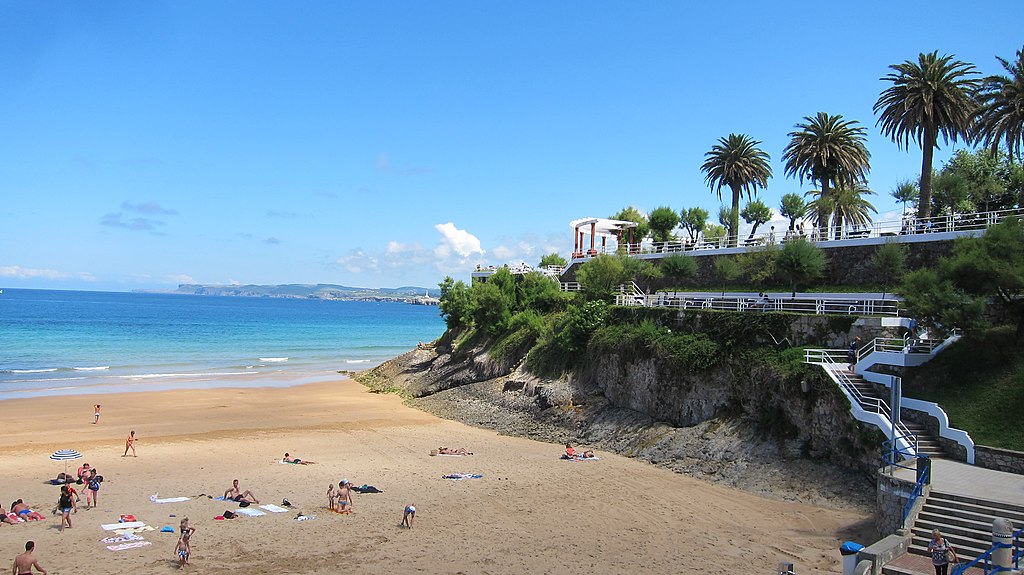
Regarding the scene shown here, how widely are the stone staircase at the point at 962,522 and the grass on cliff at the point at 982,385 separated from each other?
427 centimetres

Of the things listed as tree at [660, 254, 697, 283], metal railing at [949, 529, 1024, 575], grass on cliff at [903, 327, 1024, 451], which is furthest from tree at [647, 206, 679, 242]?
metal railing at [949, 529, 1024, 575]

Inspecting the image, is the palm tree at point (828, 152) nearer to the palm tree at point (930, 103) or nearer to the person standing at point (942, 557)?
the palm tree at point (930, 103)

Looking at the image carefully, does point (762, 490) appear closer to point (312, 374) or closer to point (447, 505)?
point (447, 505)

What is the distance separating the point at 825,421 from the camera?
2292cm

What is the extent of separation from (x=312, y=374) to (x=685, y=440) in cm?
4279

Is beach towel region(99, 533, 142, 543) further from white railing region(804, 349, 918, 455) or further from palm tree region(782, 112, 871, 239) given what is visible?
palm tree region(782, 112, 871, 239)

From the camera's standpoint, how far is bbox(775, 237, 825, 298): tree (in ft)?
106

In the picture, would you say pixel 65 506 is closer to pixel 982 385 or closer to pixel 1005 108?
pixel 982 385

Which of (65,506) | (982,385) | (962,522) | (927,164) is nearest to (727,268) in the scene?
(927,164)

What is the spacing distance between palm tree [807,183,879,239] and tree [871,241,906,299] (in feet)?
33.9

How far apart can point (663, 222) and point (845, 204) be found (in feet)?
66.4

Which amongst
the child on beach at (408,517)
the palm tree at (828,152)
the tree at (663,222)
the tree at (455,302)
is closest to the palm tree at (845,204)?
the palm tree at (828,152)

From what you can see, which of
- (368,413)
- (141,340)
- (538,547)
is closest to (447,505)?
(538,547)

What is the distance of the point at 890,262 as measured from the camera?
3014 centimetres
